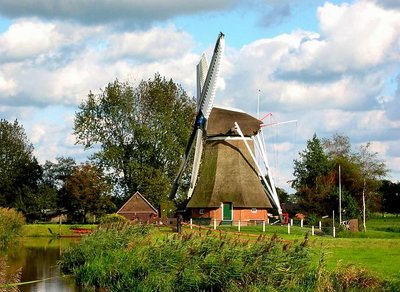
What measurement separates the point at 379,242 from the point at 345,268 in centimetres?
1371

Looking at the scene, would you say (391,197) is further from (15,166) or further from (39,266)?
(39,266)

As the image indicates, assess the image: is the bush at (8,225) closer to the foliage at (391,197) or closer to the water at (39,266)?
the water at (39,266)

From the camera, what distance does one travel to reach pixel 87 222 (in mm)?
65688

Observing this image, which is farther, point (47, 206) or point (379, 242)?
point (47, 206)

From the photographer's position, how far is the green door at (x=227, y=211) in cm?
4538

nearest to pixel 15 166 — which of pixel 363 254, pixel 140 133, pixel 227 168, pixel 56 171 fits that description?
pixel 56 171

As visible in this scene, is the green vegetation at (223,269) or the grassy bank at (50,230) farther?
the grassy bank at (50,230)

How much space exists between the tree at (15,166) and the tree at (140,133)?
35.5 ft

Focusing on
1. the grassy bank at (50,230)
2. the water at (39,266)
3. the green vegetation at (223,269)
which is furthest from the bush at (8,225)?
the green vegetation at (223,269)

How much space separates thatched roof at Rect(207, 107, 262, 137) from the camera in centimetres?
4597

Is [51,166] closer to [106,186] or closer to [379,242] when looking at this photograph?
[106,186]

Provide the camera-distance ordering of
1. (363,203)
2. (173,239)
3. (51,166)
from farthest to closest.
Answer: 1. (51,166)
2. (363,203)
3. (173,239)

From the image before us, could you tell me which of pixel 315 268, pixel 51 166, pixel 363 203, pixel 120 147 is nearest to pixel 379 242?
pixel 315 268

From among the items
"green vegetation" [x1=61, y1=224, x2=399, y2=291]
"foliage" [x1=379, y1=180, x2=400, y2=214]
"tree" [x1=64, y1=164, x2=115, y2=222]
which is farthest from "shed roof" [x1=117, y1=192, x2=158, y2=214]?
"foliage" [x1=379, y1=180, x2=400, y2=214]
